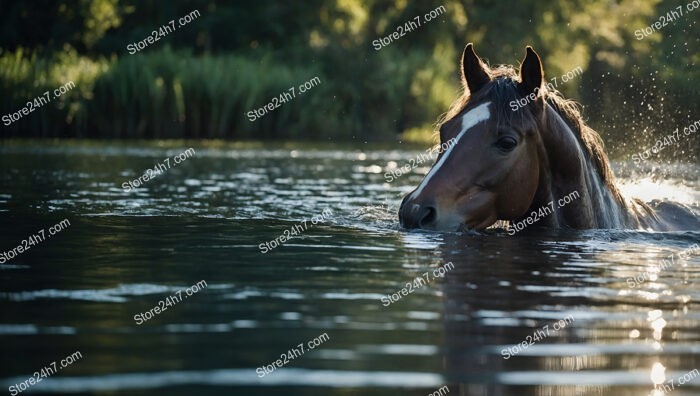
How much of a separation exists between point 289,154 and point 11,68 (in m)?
7.64

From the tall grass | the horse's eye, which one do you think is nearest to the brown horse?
the horse's eye

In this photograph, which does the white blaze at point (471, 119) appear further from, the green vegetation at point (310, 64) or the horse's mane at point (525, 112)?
the green vegetation at point (310, 64)

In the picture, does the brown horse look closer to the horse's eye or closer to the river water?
the horse's eye

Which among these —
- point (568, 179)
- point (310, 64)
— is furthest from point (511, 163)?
point (310, 64)

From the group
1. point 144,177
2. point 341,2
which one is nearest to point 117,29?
point 341,2

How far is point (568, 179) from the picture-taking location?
9.55 metres

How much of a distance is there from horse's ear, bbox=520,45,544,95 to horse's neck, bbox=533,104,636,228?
26cm

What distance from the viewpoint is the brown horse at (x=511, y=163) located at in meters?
9.21

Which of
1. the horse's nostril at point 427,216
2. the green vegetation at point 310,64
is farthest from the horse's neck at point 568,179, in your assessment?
the green vegetation at point 310,64

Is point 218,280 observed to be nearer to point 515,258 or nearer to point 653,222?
point 515,258

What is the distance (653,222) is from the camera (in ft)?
36.4

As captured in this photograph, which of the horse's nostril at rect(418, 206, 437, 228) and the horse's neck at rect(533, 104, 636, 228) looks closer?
the horse's nostril at rect(418, 206, 437, 228)

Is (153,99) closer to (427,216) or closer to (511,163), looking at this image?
(427,216)

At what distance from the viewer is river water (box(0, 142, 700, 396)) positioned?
4.89 m
